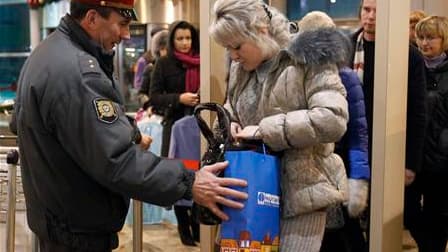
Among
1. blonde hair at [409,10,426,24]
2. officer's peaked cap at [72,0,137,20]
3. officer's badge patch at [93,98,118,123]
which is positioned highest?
blonde hair at [409,10,426,24]

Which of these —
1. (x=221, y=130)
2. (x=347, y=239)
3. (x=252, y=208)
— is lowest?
(x=347, y=239)

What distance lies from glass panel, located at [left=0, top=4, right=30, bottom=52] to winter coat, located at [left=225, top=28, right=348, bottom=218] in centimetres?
437

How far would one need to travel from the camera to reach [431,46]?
278 centimetres

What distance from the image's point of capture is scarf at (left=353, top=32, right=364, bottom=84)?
232cm

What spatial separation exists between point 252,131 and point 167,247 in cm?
207

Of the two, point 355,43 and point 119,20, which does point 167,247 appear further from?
point 119,20

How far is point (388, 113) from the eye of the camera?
200 cm

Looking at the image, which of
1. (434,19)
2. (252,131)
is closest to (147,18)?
(434,19)

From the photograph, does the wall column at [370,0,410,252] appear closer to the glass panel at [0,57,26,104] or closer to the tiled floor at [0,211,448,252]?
the tiled floor at [0,211,448,252]

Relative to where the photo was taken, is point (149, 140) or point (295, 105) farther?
point (149, 140)

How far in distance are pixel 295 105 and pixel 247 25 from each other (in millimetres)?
280

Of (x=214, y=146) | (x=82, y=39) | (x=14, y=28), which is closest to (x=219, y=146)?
(x=214, y=146)

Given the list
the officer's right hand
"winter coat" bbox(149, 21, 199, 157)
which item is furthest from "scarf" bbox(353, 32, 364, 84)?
"winter coat" bbox(149, 21, 199, 157)

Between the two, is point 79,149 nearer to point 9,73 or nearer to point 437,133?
point 437,133
